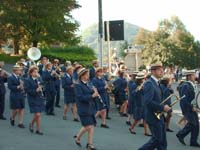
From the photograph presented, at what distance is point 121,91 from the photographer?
16.9 metres

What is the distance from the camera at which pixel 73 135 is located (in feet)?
42.5

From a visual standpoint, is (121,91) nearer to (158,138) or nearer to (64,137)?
(64,137)

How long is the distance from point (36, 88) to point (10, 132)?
4.32 feet

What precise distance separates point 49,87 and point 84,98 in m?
6.08

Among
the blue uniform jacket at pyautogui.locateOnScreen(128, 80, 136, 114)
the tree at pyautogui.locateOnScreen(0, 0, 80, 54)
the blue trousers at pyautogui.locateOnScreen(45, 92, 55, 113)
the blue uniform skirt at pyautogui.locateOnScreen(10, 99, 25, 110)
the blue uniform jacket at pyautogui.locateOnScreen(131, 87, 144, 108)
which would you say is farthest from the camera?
the tree at pyautogui.locateOnScreen(0, 0, 80, 54)

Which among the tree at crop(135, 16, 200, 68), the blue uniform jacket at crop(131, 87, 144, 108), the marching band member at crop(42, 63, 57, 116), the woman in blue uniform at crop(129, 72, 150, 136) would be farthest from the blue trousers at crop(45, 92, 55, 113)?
the tree at crop(135, 16, 200, 68)

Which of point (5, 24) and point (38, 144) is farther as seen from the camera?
point (5, 24)

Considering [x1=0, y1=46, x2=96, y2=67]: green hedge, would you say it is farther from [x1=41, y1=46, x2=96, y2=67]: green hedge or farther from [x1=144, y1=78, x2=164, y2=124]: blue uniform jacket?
[x1=144, y1=78, x2=164, y2=124]: blue uniform jacket

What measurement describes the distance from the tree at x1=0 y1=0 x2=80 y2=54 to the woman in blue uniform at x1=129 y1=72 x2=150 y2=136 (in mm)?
33822

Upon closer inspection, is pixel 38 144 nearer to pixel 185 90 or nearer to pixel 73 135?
pixel 73 135

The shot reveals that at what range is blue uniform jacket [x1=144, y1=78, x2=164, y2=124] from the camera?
9102 millimetres

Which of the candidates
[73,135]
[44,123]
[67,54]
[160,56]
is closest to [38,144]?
[73,135]

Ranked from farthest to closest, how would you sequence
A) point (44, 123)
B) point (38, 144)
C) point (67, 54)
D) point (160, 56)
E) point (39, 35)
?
point (160, 56)
point (39, 35)
point (67, 54)
point (44, 123)
point (38, 144)

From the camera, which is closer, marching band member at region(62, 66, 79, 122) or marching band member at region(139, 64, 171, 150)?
marching band member at region(139, 64, 171, 150)
